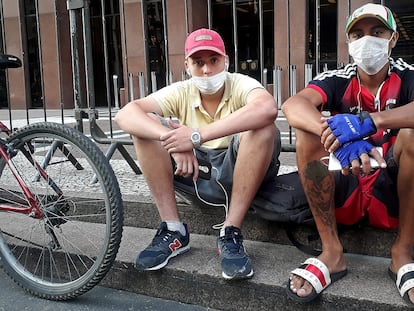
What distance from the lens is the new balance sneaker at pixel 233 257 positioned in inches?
94.1

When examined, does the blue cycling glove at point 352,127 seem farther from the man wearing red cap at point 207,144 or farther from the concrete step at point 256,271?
the concrete step at point 256,271

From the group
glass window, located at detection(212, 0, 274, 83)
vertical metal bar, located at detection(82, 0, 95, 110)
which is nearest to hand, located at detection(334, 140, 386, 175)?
vertical metal bar, located at detection(82, 0, 95, 110)

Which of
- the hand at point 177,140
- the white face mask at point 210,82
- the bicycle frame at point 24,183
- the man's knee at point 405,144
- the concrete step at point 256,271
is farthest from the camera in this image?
the white face mask at point 210,82

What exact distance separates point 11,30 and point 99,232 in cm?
1363

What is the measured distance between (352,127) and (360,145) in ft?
0.27

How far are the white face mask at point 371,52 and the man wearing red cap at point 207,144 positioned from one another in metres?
0.47

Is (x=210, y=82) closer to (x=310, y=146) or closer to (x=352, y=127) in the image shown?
(x=310, y=146)

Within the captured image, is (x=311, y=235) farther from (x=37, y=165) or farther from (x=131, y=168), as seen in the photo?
(x=131, y=168)

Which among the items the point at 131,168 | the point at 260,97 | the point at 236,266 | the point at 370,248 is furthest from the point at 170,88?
the point at 131,168

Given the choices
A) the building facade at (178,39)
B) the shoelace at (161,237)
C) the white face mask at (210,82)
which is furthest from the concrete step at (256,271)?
the building facade at (178,39)

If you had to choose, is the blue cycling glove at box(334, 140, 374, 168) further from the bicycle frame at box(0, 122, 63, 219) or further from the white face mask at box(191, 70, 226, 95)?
the bicycle frame at box(0, 122, 63, 219)

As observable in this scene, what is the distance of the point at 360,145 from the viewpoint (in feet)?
6.82

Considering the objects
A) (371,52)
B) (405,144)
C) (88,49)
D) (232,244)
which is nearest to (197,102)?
(232,244)

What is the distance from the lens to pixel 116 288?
2.77 meters
